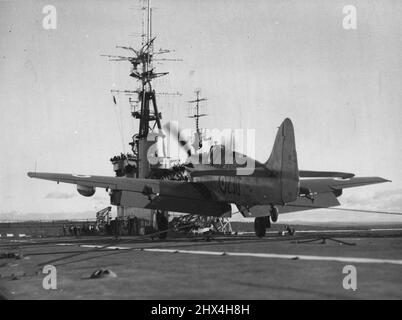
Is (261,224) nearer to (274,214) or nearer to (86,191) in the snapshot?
(274,214)

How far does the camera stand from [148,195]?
921 inches

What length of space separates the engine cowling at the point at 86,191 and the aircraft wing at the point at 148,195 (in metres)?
0.20

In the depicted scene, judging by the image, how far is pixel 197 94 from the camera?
49.3 m

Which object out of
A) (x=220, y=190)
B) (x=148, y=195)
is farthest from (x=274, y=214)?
(x=148, y=195)

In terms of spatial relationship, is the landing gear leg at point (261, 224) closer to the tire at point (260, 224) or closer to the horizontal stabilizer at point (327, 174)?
the tire at point (260, 224)

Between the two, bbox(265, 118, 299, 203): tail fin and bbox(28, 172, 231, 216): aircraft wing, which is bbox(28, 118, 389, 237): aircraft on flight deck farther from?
bbox(265, 118, 299, 203): tail fin

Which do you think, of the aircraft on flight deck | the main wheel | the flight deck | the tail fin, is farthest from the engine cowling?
the flight deck

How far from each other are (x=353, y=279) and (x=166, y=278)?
3420 millimetres

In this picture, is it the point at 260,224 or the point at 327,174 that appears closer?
the point at 327,174

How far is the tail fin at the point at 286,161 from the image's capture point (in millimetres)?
17922

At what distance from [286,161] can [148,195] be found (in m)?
8.06

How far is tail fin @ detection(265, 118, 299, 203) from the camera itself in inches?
706
